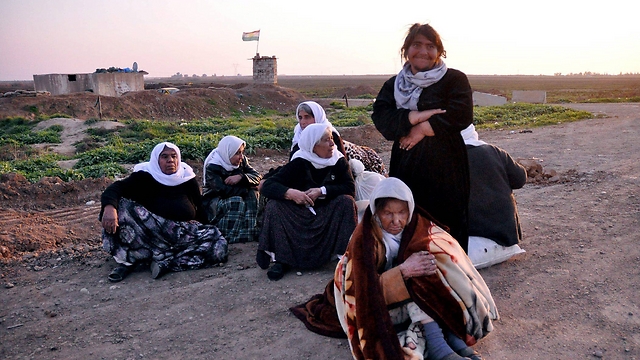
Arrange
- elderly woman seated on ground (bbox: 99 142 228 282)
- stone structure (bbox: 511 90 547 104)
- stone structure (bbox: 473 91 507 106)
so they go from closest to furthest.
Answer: elderly woman seated on ground (bbox: 99 142 228 282), stone structure (bbox: 473 91 507 106), stone structure (bbox: 511 90 547 104)

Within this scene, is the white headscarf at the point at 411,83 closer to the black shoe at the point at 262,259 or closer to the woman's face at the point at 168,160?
the black shoe at the point at 262,259

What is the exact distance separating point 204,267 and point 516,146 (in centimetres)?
778

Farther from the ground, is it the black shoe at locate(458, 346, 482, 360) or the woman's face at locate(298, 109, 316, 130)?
the woman's face at locate(298, 109, 316, 130)

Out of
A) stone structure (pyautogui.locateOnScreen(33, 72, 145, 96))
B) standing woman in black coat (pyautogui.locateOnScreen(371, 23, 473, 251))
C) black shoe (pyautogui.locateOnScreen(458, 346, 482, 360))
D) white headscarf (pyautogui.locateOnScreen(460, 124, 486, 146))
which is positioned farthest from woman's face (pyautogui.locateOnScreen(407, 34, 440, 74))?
stone structure (pyautogui.locateOnScreen(33, 72, 145, 96))

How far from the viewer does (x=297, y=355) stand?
9.97 feet

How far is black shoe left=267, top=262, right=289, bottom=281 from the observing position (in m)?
4.14

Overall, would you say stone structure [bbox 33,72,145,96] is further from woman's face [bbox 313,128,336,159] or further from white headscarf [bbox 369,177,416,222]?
white headscarf [bbox 369,177,416,222]

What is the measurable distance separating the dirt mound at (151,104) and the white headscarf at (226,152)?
14.5 meters

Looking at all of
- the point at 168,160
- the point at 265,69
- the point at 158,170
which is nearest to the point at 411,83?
the point at 168,160

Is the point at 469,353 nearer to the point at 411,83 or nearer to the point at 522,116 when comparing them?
the point at 411,83

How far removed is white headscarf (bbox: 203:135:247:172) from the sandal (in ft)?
4.77

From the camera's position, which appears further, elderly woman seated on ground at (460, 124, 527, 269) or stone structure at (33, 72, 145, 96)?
stone structure at (33, 72, 145, 96)

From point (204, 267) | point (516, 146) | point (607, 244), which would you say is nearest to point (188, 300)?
point (204, 267)

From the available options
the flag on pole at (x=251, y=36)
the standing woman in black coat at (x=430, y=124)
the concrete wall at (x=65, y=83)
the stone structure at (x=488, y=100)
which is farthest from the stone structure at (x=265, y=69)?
the standing woman in black coat at (x=430, y=124)
